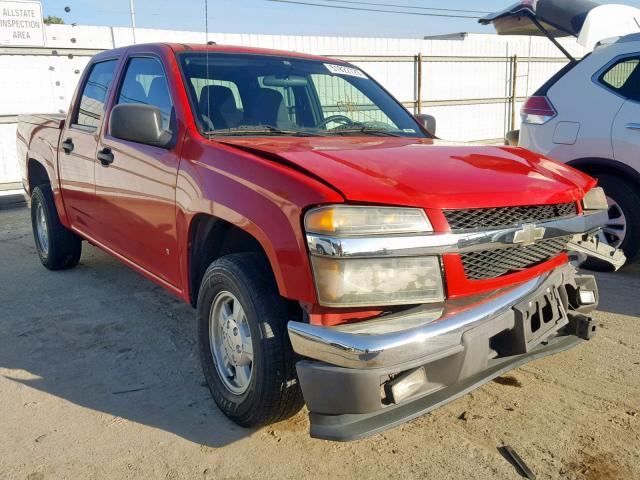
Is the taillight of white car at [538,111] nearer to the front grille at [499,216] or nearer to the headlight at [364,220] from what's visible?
the front grille at [499,216]

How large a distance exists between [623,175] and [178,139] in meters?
3.67

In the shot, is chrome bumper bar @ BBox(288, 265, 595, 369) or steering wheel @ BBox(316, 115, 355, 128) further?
steering wheel @ BBox(316, 115, 355, 128)

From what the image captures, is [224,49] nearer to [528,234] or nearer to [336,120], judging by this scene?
[336,120]

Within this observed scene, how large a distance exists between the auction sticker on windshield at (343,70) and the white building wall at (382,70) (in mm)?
4500

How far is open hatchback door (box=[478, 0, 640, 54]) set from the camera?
5.83 metres

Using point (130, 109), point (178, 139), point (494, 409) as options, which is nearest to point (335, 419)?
point (494, 409)

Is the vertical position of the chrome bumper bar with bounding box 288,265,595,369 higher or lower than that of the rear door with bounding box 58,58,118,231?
lower

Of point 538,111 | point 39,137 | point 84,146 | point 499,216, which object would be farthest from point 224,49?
point 538,111

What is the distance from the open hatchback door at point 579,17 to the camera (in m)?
5.83

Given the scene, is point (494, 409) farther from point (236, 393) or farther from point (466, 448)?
point (236, 393)

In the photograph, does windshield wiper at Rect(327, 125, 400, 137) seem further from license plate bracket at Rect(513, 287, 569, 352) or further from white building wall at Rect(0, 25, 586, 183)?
white building wall at Rect(0, 25, 586, 183)

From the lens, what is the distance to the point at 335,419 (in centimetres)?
242

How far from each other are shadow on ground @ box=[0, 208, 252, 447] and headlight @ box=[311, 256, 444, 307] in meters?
1.02

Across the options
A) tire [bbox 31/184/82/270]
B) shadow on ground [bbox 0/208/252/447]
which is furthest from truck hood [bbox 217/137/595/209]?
tire [bbox 31/184/82/270]
